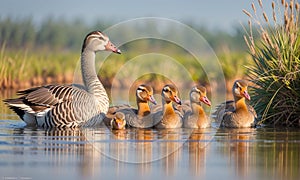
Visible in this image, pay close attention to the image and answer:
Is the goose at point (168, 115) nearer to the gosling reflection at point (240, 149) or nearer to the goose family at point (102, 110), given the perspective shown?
the goose family at point (102, 110)

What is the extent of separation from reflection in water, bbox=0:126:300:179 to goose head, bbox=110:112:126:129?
15cm

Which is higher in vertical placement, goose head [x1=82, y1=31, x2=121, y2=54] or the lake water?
goose head [x1=82, y1=31, x2=121, y2=54]

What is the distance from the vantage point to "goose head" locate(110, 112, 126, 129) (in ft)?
45.3

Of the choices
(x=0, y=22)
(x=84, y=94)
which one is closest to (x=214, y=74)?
(x=0, y=22)

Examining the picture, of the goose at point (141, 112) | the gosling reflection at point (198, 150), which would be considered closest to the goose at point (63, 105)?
the goose at point (141, 112)

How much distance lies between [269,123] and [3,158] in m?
5.74

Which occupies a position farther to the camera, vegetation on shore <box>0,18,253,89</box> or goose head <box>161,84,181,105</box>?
vegetation on shore <box>0,18,253,89</box>

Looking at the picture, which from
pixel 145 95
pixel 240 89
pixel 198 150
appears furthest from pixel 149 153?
pixel 240 89

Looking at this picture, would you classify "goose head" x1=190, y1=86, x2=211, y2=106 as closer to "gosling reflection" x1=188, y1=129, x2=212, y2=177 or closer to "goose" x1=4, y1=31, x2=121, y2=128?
"gosling reflection" x1=188, y1=129, x2=212, y2=177

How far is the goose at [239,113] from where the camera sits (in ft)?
46.4

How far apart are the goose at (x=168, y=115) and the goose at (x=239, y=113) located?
744 mm

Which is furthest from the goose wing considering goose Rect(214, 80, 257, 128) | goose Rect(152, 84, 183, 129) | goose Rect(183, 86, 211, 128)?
goose Rect(214, 80, 257, 128)

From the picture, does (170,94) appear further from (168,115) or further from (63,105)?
(63,105)

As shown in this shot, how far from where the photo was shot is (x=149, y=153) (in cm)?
1088
